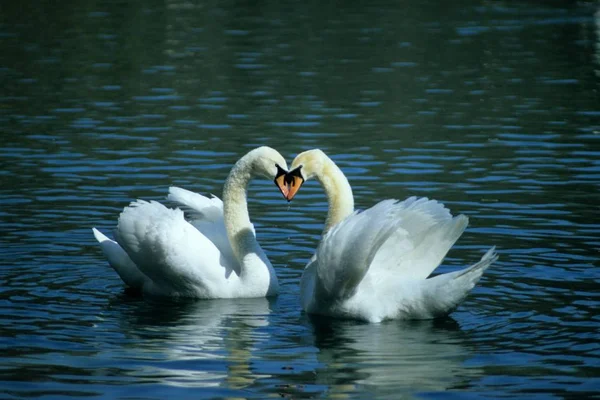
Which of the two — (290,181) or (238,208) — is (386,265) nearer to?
(290,181)

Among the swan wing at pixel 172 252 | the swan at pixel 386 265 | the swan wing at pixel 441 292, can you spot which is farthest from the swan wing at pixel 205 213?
the swan wing at pixel 441 292

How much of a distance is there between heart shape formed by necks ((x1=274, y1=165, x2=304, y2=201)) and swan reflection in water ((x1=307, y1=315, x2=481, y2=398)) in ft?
4.20

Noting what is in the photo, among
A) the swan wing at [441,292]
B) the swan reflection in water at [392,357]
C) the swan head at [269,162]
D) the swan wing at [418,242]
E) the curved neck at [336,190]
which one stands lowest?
the swan reflection in water at [392,357]

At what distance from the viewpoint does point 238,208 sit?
13.1 m

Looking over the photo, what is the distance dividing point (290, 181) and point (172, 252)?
4.26ft

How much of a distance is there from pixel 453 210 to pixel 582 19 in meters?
24.4

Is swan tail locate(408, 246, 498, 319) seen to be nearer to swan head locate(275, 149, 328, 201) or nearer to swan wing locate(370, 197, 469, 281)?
swan wing locate(370, 197, 469, 281)

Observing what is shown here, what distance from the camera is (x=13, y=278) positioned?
1310 centimetres

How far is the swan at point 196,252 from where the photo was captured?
41.2ft

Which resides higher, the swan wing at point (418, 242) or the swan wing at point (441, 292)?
the swan wing at point (418, 242)

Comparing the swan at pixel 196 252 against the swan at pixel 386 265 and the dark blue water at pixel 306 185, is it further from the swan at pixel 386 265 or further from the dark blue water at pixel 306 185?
the swan at pixel 386 265

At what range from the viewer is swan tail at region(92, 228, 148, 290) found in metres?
13.2

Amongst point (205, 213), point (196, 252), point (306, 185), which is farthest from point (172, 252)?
point (306, 185)

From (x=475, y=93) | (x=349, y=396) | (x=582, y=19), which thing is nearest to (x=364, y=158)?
(x=475, y=93)
